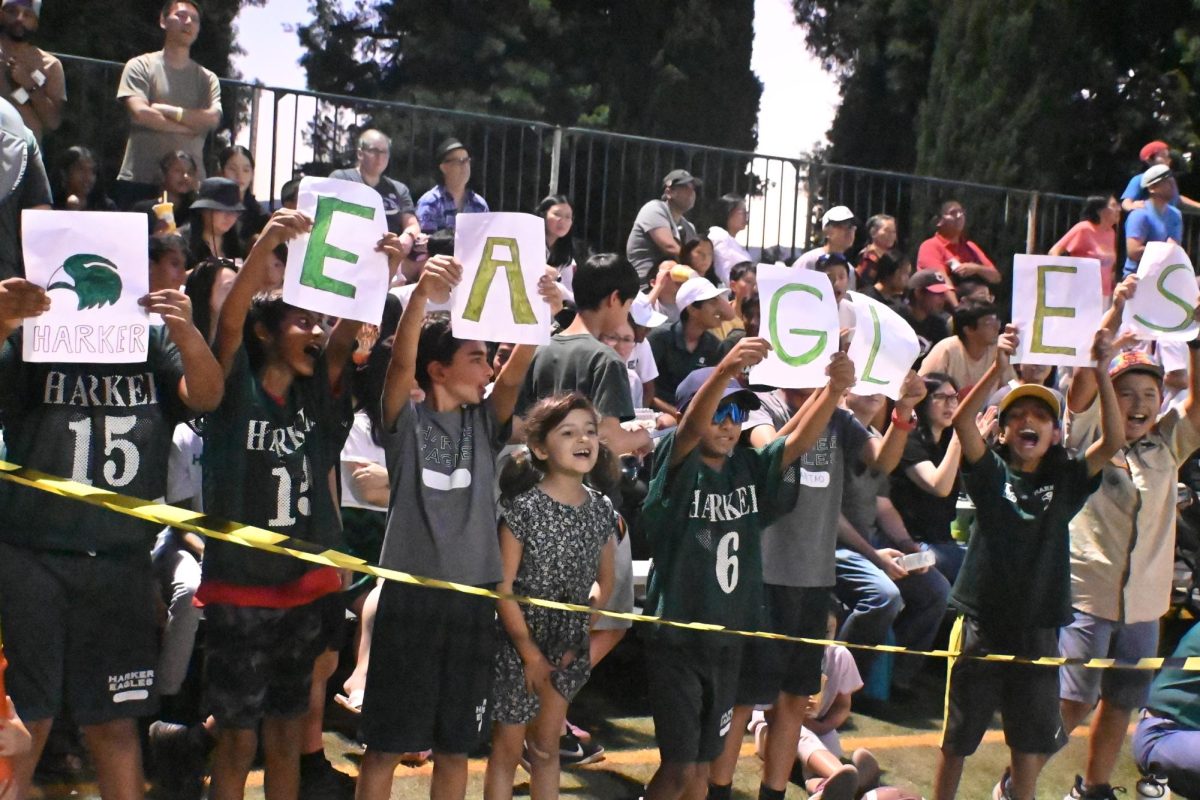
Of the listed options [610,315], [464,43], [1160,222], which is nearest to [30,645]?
[610,315]

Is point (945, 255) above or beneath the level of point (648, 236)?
above

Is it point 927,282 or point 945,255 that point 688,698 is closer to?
point 927,282

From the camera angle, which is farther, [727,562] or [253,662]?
[727,562]

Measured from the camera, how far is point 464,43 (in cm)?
2098

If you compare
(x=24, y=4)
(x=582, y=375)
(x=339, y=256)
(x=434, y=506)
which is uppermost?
(x=24, y=4)

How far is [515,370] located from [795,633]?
1.54m

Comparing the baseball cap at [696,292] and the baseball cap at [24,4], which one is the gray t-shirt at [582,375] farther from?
the baseball cap at [24,4]

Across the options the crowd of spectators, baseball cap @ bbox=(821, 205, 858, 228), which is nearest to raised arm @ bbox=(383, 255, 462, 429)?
the crowd of spectators

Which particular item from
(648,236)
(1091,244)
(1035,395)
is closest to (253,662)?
(1035,395)

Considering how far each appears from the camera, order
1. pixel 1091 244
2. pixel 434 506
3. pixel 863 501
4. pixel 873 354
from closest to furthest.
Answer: pixel 434 506 < pixel 873 354 < pixel 863 501 < pixel 1091 244

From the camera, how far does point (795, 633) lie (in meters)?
5.71

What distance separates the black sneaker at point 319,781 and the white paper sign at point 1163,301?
3.52 meters

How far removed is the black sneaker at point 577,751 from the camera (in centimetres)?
609

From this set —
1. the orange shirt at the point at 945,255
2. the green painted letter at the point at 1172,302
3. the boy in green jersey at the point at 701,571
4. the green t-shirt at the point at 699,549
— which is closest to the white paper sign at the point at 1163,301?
the green painted letter at the point at 1172,302
